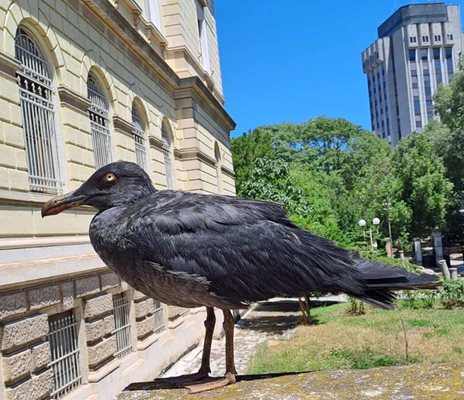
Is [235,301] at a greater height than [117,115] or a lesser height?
lesser

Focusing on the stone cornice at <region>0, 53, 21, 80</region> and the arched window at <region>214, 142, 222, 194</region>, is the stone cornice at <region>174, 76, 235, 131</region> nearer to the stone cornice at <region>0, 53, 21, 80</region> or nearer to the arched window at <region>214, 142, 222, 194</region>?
the arched window at <region>214, 142, 222, 194</region>

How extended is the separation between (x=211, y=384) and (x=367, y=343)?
32.8ft

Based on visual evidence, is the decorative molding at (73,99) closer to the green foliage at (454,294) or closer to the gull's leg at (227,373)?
the gull's leg at (227,373)

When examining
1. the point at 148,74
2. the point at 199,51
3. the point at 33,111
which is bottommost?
the point at 33,111

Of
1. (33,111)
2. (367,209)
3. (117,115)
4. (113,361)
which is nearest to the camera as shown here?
(33,111)

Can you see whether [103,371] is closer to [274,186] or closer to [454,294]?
[454,294]

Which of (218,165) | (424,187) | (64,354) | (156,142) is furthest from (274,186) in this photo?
(64,354)

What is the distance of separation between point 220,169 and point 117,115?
9.17 m

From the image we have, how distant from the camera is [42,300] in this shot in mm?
7145

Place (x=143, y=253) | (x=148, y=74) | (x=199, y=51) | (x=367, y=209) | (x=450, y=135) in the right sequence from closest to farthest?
(x=143, y=253), (x=148, y=74), (x=199, y=51), (x=450, y=135), (x=367, y=209)

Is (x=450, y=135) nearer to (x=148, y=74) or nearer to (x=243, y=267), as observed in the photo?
(x=148, y=74)

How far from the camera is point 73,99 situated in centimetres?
885

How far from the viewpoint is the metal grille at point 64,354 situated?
7660 mm

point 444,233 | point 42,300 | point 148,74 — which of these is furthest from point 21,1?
point 444,233
